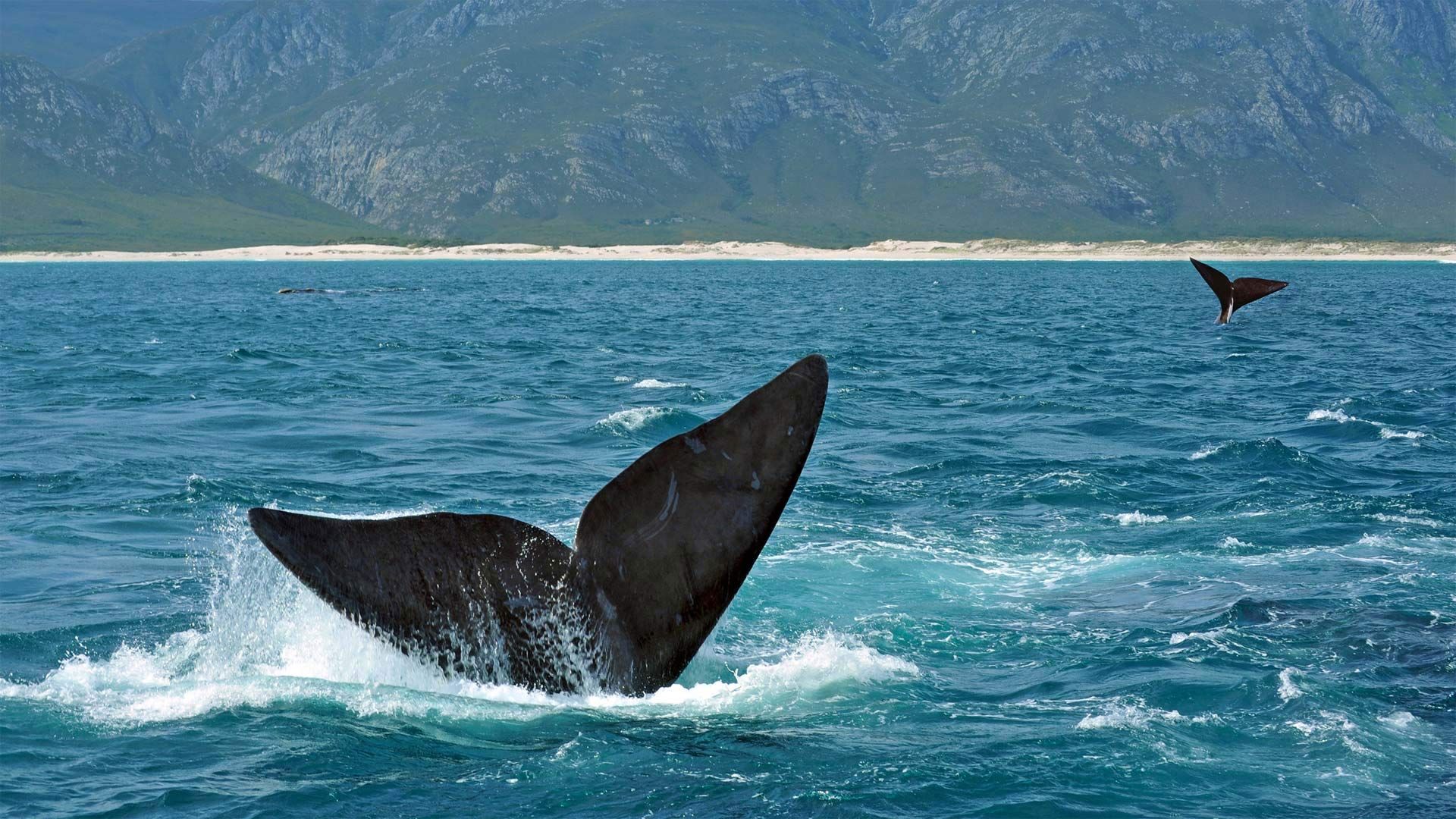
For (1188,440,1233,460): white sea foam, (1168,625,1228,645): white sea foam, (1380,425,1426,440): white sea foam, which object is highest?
(1188,440,1233,460): white sea foam

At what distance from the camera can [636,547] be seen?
8797 mm

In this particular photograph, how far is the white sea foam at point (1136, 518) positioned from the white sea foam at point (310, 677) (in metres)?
6.63

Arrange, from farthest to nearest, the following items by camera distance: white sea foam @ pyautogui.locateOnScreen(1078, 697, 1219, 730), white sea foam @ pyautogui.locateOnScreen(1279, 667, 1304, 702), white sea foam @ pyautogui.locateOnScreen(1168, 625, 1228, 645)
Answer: white sea foam @ pyautogui.locateOnScreen(1168, 625, 1228, 645) → white sea foam @ pyautogui.locateOnScreen(1279, 667, 1304, 702) → white sea foam @ pyautogui.locateOnScreen(1078, 697, 1219, 730)

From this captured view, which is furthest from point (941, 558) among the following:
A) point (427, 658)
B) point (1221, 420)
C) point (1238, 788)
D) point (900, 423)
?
point (1221, 420)

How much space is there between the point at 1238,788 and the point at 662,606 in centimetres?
396

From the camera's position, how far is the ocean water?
9.52 metres

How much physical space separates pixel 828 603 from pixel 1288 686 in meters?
4.47

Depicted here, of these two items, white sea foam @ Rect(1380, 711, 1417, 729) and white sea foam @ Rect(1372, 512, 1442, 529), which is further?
white sea foam @ Rect(1372, 512, 1442, 529)

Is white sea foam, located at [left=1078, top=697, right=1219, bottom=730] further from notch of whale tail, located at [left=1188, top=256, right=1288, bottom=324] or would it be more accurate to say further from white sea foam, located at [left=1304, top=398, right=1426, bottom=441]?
notch of whale tail, located at [left=1188, top=256, right=1288, bottom=324]

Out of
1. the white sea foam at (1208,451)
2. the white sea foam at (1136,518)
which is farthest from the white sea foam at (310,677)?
the white sea foam at (1208,451)

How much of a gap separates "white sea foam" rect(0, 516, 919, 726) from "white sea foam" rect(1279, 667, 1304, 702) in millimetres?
2860

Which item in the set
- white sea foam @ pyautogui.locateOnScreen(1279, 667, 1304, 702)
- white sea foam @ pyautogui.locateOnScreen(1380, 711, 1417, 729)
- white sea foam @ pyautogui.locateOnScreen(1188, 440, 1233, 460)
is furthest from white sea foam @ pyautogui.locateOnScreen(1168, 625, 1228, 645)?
white sea foam @ pyautogui.locateOnScreen(1188, 440, 1233, 460)

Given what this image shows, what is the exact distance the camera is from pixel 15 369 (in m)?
37.6

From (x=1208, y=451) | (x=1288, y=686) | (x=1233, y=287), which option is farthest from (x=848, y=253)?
(x=1288, y=686)
